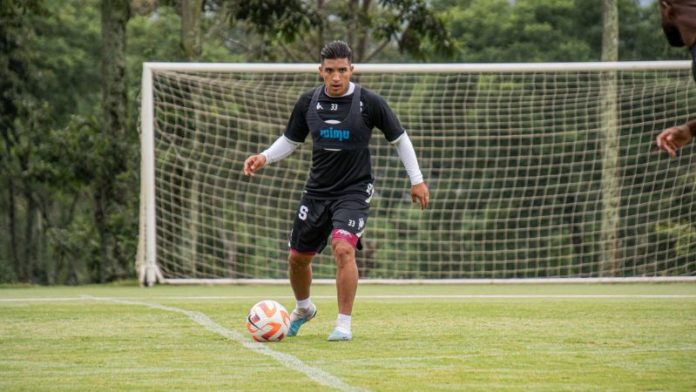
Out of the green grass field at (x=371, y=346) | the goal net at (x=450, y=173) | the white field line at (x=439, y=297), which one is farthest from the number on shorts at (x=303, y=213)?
the goal net at (x=450, y=173)

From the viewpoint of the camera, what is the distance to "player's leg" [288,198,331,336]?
8.91 m

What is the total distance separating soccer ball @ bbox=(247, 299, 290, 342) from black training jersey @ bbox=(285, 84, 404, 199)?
0.95 meters

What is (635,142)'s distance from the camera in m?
20.2

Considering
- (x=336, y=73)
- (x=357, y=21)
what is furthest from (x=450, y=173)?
(x=336, y=73)

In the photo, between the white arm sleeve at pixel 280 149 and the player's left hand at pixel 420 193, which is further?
the white arm sleeve at pixel 280 149

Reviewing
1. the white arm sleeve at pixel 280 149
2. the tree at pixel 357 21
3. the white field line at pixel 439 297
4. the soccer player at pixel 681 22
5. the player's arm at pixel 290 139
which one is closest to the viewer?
the soccer player at pixel 681 22

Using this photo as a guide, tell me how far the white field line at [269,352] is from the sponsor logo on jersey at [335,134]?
5.08 ft

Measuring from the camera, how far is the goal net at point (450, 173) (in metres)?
18.1

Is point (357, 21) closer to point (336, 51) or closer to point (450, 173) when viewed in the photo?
point (450, 173)

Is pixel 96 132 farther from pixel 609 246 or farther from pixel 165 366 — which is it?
pixel 165 366

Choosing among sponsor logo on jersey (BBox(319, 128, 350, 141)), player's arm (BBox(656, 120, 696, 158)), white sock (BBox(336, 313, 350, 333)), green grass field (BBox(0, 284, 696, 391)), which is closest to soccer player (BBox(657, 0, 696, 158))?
player's arm (BBox(656, 120, 696, 158))

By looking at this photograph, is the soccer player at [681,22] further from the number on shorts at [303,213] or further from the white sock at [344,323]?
the number on shorts at [303,213]

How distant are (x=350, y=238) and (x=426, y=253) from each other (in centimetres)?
1238

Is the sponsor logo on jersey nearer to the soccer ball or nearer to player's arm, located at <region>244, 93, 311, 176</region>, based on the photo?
player's arm, located at <region>244, 93, 311, 176</region>
